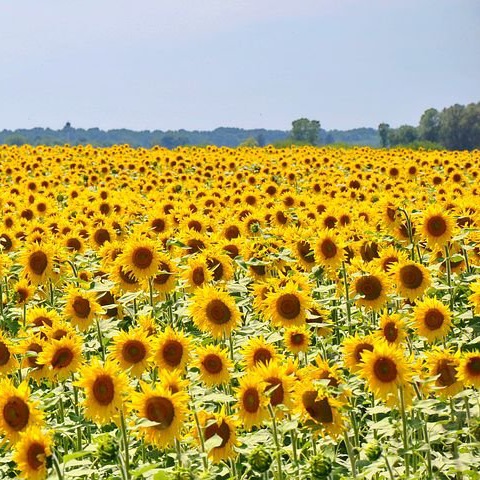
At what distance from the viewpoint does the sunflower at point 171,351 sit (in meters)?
5.81

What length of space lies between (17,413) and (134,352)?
1.18 metres

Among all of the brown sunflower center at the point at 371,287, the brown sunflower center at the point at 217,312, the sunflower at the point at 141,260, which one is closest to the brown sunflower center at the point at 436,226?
the brown sunflower center at the point at 371,287

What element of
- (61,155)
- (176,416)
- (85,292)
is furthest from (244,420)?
(61,155)

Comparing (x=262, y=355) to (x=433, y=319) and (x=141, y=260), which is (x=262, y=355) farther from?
(x=141, y=260)

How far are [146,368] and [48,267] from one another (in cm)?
284

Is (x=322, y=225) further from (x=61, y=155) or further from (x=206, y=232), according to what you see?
(x=61, y=155)

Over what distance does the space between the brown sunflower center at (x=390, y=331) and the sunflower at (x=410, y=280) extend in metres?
1.42

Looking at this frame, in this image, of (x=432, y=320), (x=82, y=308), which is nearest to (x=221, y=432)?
(x=432, y=320)

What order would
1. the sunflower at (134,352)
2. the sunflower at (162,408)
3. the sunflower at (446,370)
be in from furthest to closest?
the sunflower at (134,352) < the sunflower at (446,370) < the sunflower at (162,408)

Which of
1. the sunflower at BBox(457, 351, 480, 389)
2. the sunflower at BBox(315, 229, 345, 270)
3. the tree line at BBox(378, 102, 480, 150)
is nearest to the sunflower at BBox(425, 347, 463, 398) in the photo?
the sunflower at BBox(457, 351, 480, 389)

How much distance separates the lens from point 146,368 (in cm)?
593

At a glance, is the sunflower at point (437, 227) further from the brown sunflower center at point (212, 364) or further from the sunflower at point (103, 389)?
the sunflower at point (103, 389)

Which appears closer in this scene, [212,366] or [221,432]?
[221,432]

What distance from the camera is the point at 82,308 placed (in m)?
7.25
